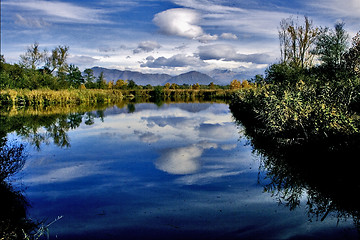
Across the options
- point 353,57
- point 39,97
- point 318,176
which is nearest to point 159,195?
point 318,176

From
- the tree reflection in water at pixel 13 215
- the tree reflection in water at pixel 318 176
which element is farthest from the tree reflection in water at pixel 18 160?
the tree reflection in water at pixel 318 176

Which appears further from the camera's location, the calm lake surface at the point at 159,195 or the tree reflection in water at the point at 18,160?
the calm lake surface at the point at 159,195

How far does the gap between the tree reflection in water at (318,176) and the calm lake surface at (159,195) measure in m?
0.23

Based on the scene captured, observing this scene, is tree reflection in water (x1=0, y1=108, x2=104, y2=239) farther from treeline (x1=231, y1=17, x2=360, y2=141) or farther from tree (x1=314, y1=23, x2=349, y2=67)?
tree (x1=314, y1=23, x2=349, y2=67)

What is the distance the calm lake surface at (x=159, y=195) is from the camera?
4.65m

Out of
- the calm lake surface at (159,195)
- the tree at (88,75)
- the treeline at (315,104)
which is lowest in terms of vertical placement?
the calm lake surface at (159,195)

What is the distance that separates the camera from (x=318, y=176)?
6.95 m

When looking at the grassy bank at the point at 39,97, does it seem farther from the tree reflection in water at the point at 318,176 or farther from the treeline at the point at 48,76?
the tree reflection in water at the point at 318,176

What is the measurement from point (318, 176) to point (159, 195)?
379 cm

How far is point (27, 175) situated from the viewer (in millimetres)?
7488

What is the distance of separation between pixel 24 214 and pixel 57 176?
7.87 ft

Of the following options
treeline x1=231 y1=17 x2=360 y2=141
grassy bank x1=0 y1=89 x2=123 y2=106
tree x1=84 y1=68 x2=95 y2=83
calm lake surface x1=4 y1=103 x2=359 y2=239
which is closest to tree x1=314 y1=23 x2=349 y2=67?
treeline x1=231 y1=17 x2=360 y2=141

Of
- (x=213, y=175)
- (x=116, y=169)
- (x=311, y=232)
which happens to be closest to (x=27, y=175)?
(x=116, y=169)

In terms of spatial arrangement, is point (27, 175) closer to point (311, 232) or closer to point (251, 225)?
point (251, 225)
